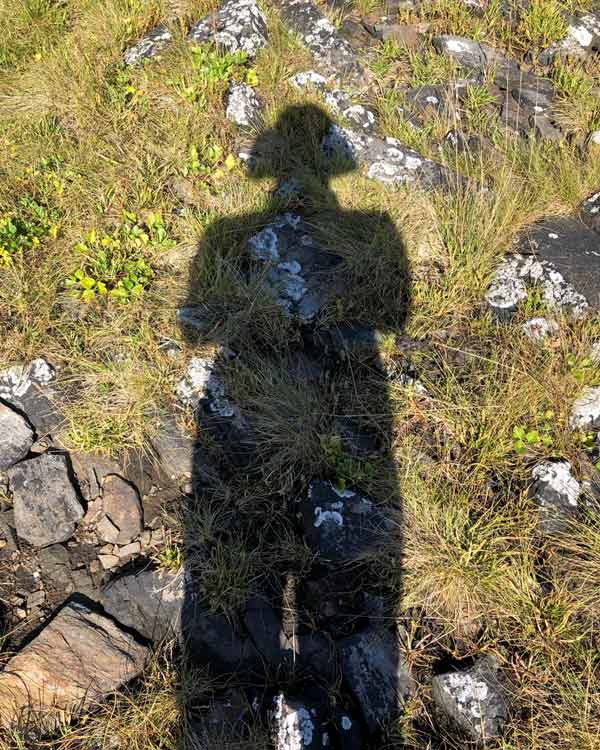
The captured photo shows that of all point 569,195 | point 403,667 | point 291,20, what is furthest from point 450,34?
point 403,667

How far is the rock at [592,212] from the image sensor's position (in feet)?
12.3

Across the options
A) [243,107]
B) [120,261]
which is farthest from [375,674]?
[243,107]

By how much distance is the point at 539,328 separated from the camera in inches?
131

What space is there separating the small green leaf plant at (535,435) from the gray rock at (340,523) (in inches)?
30.9

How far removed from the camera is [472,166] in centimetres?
399

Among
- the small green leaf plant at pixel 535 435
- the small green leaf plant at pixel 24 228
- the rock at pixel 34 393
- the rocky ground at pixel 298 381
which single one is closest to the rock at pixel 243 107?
the rocky ground at pixel 298 381

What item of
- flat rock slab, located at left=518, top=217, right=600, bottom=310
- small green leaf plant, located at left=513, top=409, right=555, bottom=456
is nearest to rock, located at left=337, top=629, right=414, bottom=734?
small green leaf plant, located at left=513, top=409, right=555, bottom=456

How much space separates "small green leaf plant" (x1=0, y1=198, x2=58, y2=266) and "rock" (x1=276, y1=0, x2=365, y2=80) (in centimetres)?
246

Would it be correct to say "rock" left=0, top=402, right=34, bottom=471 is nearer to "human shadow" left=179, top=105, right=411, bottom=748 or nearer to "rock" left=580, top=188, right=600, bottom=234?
"human shadow" left=179, top=105, right=411, bottom=748

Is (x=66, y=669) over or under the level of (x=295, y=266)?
under

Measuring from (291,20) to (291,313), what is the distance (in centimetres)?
296

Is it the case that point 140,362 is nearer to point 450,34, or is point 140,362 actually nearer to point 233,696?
point 233,696

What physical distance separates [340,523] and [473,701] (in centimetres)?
91

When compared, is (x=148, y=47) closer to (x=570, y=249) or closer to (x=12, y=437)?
(x=12, y=437)
